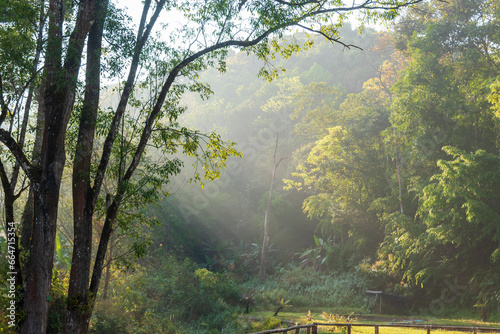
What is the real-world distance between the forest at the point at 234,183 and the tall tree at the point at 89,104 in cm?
4

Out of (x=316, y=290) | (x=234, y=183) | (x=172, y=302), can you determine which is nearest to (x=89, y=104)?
(x=172, y=302)

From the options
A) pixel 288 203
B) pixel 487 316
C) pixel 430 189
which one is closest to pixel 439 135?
pixel 430 189

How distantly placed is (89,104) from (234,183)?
31.4 meters

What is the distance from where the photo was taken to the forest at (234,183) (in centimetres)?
745

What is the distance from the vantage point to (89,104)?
7816mm

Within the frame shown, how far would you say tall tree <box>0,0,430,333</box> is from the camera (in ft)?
23.5

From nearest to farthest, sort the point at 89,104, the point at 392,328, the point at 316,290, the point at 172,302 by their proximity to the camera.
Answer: the point at 89,104 < the point at 392,328 < the point at 172,302 < the point at 316,290

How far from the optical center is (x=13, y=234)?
7195 mm

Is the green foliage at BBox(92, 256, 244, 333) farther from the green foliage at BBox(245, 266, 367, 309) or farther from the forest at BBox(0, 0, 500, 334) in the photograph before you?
the green foliage at BBox(245, 266, 367, 309)

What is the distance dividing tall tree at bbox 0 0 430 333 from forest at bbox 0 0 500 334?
0.04 m

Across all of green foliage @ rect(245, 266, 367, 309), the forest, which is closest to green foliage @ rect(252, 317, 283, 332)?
the forest

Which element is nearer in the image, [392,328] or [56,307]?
[56,307]

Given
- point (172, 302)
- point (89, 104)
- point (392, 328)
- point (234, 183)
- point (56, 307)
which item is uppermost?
point (234, 183)

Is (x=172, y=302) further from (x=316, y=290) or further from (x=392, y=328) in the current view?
(x=392, y=328)
